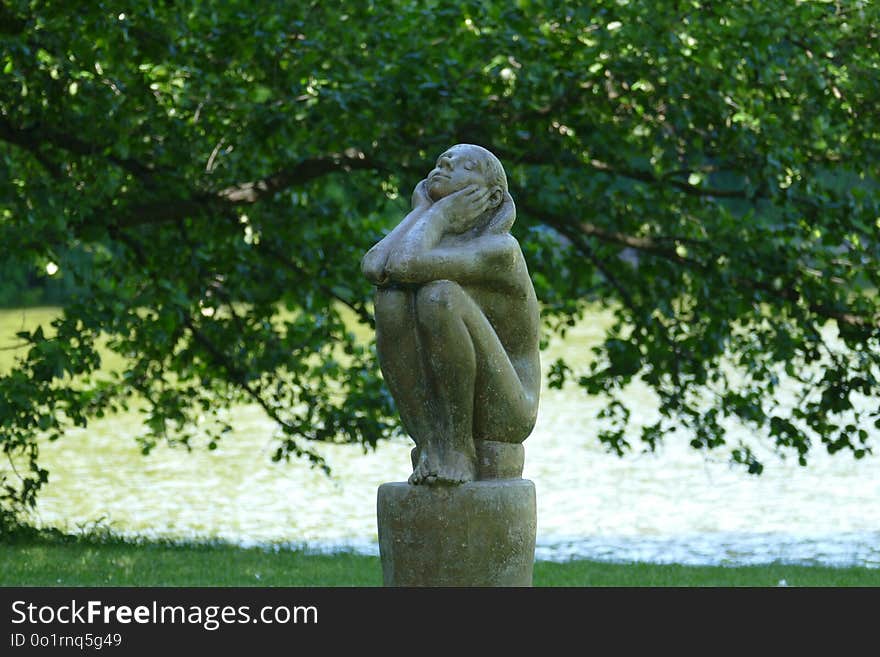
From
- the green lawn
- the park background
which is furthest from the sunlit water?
the green lawn

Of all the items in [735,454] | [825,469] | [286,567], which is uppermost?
[825,469]

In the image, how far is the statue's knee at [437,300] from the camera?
6.28m

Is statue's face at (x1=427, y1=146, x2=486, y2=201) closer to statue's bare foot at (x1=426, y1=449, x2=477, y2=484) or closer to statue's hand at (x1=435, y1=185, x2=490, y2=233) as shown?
statue's hand at (x1=435, y1=185, x2=490, y2=233)

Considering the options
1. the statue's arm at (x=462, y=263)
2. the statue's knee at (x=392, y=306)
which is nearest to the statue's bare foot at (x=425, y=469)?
the statue's knee at (x=392, y=306)

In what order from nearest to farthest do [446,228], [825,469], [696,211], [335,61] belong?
[446,228], [335,61], [696,211], [825,469]

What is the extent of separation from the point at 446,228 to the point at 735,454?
5530 mm

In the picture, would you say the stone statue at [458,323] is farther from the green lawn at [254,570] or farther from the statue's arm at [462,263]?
the green lawn at [254,570]

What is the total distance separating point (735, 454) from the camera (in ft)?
37.6

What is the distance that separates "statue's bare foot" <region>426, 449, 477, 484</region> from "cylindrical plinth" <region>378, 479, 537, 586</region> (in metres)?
0.04

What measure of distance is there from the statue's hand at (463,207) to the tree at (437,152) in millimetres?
4066

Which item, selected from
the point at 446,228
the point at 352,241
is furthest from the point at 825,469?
the point at 446,228

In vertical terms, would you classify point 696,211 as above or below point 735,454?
above

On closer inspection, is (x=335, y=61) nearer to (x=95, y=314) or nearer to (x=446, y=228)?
(x=95, y=314)

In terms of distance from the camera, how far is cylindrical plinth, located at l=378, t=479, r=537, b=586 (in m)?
6.37
